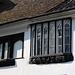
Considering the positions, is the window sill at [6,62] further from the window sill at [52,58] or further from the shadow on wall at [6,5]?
the shadow on wall at [6,5]

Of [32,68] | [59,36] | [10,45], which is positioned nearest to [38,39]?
[59,36]

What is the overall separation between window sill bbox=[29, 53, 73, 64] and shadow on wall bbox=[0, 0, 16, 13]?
16.3ft

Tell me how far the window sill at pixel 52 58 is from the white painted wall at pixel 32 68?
0.62ft

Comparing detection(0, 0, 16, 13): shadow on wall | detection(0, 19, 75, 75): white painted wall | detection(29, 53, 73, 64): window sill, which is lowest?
detection(0, 19, 75, 75): white painted wall

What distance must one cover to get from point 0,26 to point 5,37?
108cm

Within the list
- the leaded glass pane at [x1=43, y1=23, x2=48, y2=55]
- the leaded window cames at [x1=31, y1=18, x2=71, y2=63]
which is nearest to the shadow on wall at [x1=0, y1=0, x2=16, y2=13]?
the leaded window cames at [x1=31, y1=18, x2=71, y2=63]

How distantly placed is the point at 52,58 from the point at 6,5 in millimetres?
6824

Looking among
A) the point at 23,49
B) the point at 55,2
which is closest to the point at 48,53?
the point at 23,49

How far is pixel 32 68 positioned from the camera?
15695 mm

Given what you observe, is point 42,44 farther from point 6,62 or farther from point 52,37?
point 6,62

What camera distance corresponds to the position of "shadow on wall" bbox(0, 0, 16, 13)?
19567 mm

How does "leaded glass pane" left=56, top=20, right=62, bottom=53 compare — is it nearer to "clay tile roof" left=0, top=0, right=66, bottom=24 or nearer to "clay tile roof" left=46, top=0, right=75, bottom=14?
"clay tile roof" left=46, top=0, right=75, bottom=14

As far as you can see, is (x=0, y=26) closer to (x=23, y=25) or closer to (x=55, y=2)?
(x=23, y=25)

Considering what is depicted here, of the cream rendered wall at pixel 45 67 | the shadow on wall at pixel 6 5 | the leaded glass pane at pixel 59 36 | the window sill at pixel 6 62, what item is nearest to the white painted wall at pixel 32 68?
the cream rendered wall at pixel 45 67
